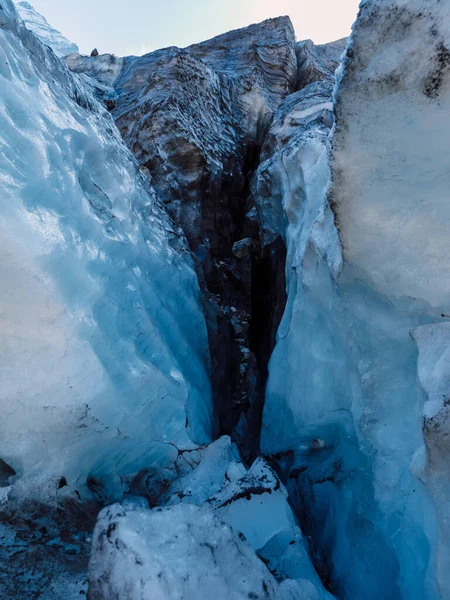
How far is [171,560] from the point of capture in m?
1.44

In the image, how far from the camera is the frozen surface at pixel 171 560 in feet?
4.51

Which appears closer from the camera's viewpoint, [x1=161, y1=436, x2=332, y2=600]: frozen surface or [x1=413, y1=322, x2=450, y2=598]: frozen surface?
[x1=413, y1=322, x2=450, y2=598]: frozen surface

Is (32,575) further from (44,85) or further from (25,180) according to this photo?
(44,85)

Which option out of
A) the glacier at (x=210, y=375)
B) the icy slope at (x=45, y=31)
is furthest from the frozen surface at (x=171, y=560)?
the icy slope at (x=45, y=31)

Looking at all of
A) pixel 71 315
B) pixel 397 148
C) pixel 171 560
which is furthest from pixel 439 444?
pixel 71 315

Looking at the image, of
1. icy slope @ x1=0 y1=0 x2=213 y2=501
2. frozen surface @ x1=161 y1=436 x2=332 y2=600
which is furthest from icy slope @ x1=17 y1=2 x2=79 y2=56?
frozen surface @ x1=161 y1=436 x2=332 y2=600

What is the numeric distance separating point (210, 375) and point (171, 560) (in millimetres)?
2126

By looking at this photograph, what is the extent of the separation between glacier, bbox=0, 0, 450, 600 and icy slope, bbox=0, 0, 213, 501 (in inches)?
0.4

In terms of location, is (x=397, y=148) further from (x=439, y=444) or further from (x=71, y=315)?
(x=71, y=315)

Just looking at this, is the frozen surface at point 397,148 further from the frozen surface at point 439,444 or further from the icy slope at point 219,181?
the icy slope at point 219,181

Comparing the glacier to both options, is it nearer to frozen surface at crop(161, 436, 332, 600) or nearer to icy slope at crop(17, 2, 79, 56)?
frozen surface at crop(161, 436, 332, 600)

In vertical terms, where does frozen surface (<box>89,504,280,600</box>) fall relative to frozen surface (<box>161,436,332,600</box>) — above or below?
above

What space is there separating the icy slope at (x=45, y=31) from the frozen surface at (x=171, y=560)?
1466 cm

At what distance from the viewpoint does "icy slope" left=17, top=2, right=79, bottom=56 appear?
1336cm
